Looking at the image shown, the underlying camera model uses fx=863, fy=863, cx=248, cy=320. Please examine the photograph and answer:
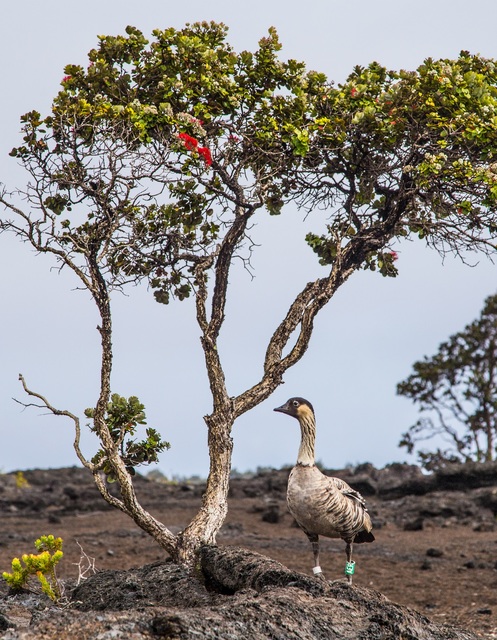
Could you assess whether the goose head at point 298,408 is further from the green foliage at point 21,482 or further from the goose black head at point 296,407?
the green foliage at point 21,482

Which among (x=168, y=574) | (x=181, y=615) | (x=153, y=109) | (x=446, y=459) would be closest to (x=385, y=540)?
(x=446, y=459)

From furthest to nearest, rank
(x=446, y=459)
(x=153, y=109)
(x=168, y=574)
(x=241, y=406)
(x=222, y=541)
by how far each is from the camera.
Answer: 1. (x=446, y=459)
2. (x=222, y=541)
3. (x=241, y=406)
4. (x=153, y=109)
5. (x=168, y=574)

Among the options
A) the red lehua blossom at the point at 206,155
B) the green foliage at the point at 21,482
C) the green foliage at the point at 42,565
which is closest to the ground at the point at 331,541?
the green foliage at the point at 21,482

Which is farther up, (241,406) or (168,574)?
(241,406)

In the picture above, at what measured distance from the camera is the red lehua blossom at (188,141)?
1046cm

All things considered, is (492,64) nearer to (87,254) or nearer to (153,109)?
(153,109)

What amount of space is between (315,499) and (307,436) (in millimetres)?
773

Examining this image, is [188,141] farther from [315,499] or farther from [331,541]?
[331,541]

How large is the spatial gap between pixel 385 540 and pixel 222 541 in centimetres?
376

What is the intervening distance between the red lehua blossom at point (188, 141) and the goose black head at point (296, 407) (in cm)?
330

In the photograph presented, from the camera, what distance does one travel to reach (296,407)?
10016 mm

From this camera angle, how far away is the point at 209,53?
35.1 ft

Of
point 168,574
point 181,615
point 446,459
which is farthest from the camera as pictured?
point 446,459

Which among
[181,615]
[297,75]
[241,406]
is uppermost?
[297,75]
